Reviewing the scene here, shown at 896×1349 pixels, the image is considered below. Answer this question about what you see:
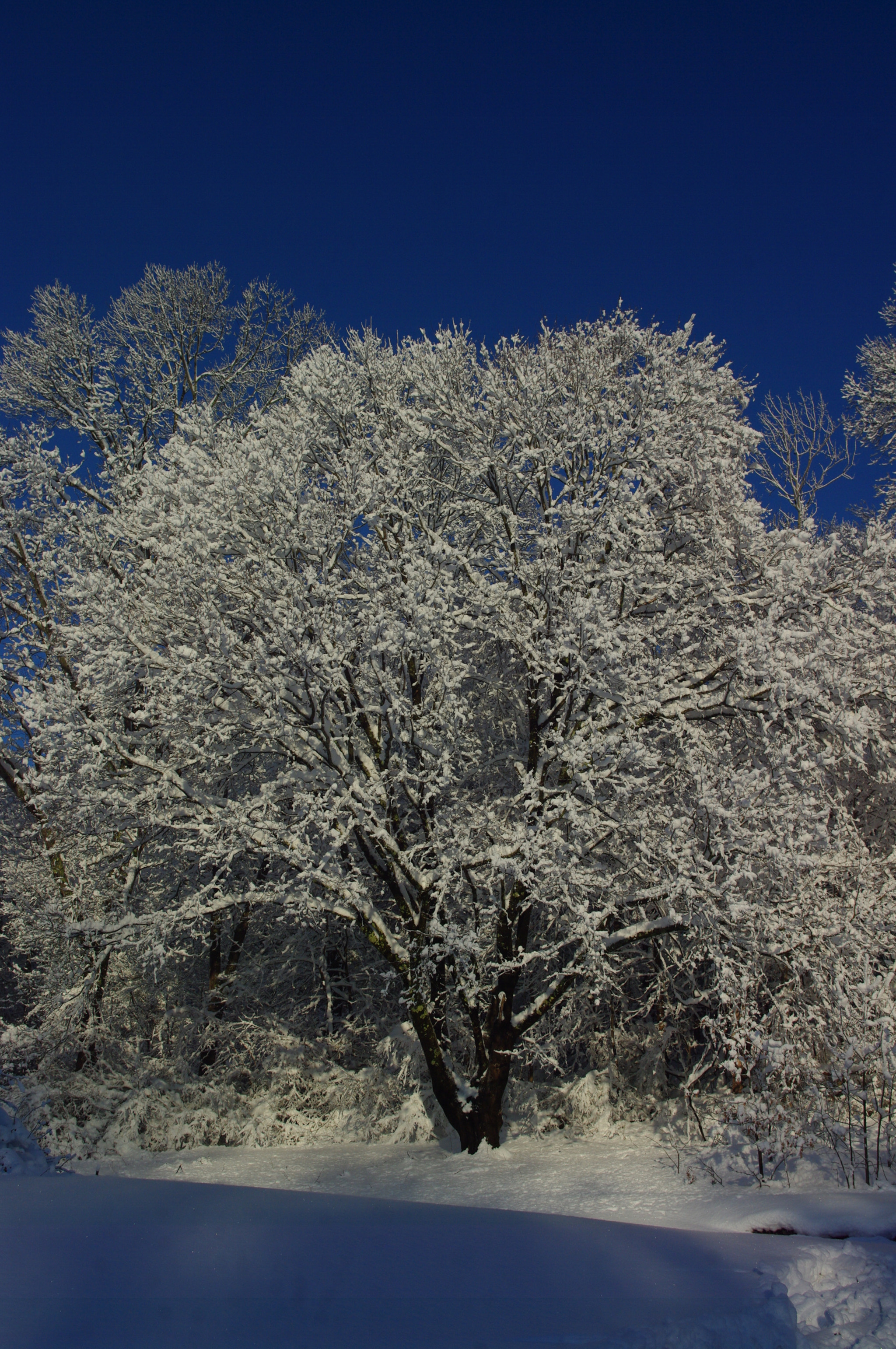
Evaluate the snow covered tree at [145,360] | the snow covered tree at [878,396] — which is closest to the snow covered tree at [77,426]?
the snow covered tree at [145,360]

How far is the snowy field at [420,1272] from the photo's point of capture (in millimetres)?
2311

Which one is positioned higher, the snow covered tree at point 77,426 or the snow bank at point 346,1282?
the snow covered tree at point 77,426

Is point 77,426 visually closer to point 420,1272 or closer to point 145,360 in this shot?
point 145,360

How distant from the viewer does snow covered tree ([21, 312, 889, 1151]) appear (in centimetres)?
664

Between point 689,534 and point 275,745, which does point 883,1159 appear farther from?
point 275,745

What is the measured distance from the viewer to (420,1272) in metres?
2.90

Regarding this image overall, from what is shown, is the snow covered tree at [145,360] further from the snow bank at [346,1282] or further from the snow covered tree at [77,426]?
the snow bank at [346,1282]

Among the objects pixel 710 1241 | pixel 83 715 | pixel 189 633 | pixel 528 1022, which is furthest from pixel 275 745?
pixel 710 1241

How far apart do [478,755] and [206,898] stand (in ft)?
11.4

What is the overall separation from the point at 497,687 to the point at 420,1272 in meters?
5.94

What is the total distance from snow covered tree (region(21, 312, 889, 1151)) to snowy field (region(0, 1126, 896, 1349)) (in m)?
2.32

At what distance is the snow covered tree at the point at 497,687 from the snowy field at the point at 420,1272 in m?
2.32

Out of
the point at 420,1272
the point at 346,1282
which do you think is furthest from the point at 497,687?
the point at 346,1282

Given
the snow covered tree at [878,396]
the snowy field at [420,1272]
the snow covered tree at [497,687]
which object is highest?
the snow covered tree at [878,396]
